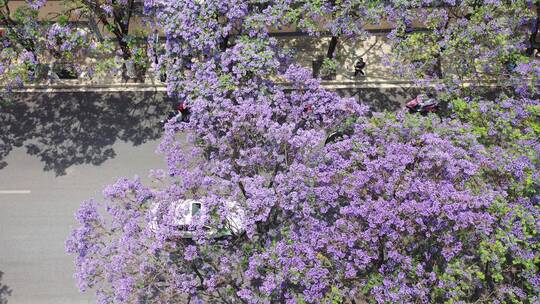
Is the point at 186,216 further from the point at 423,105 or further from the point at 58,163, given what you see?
the point at 423,105

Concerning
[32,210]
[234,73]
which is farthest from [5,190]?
[234,73]

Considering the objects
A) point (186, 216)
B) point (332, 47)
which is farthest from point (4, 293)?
point (332, 47)

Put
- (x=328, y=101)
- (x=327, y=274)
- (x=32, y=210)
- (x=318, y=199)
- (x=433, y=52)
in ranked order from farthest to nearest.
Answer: (x=32, y=210) < (x=433, y=52) < (x=328, y=101) < (x=318, y=199) < (x=327, y=274)

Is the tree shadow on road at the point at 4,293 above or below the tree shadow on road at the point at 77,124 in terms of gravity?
below

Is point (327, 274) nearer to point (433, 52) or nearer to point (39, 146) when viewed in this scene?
point (433, 52)

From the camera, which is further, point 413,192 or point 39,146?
point 39,146

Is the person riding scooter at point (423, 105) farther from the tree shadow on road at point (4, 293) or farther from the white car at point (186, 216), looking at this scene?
the tree shadow on road at point (4, 293)

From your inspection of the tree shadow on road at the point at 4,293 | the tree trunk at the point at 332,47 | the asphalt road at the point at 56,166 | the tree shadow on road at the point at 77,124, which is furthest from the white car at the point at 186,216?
the tree trunk at the point at 332,47

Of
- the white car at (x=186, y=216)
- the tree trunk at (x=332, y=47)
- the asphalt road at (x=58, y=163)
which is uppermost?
the tree trunk at (x=332, y=47)

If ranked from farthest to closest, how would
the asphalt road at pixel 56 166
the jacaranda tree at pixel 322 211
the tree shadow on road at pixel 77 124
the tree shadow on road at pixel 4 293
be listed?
1. the tree shadow on road at pixel 77 124
2. the asphalt road at pixel 56 166
3. the tree shadow on road at pixel 4 293
4. the jacaranda tree at pixel 322 211
